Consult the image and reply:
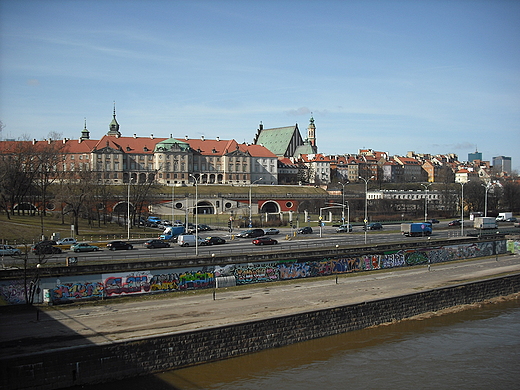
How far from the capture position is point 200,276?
117 feet

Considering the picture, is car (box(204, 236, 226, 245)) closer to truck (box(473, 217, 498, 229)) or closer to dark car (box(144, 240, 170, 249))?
dark car (box(144, 240, 170, 249))

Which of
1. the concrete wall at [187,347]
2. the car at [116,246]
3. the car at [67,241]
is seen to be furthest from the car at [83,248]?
the concrete wall at [187,347]

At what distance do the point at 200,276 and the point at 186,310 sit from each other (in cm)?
625

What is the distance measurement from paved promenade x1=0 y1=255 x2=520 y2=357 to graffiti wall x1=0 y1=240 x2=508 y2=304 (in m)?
0.87

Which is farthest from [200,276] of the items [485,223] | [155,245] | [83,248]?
[485,223]

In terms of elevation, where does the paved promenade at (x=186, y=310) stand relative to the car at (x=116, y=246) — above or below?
below

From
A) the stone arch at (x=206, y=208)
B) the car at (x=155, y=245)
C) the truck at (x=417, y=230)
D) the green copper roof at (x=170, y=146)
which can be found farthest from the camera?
the green copper roof at (x=170, y=146)

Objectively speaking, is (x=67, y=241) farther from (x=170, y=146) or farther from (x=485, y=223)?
(x=170, y=146)

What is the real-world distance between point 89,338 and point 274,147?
178006 mm

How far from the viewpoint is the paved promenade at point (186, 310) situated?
2392cm

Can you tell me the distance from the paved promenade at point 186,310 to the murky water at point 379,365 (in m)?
2.24

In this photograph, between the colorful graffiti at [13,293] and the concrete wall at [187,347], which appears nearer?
the concrete wall at [187,347]

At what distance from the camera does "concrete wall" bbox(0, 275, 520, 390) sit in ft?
68.0

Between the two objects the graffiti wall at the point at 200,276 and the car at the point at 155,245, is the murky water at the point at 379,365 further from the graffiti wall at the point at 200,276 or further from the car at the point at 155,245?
the car at the point at 155,245
